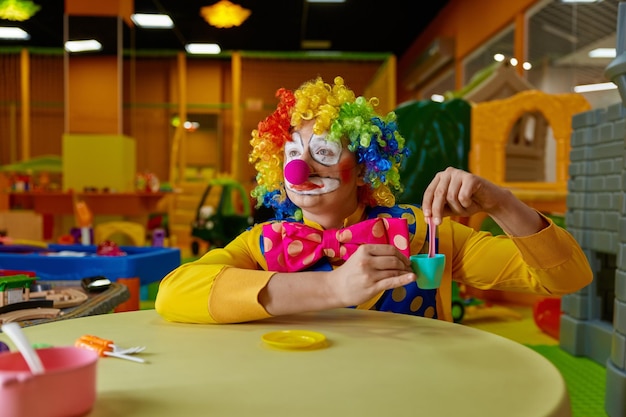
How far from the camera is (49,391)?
1.96 feet

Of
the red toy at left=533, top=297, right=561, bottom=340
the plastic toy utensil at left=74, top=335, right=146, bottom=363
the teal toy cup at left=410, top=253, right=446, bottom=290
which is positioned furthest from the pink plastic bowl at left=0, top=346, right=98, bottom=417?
the red toy at left=533, top=297, right=561, bottom=340

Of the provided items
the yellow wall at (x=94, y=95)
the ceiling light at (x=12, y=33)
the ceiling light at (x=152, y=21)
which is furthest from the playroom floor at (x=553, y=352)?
the ceiling light at (x=12, y=33)

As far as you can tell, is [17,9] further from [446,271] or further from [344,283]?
[344,283]

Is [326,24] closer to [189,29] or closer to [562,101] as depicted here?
[189,29]

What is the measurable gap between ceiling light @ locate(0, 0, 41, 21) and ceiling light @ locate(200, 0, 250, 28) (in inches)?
90.0

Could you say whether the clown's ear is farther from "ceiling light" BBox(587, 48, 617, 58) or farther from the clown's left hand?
"ceiling light" BBox(587, 48, 617, 58)

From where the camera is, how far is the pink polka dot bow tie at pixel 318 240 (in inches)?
49.6

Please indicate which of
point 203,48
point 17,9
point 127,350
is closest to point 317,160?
point 127,350

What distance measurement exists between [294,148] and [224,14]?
7.72m

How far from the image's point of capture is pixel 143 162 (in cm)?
1115

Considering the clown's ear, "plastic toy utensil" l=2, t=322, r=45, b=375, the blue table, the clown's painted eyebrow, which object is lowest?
the blue table

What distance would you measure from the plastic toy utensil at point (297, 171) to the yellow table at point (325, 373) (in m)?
0.33

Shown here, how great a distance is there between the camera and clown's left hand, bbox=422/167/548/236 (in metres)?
1.09

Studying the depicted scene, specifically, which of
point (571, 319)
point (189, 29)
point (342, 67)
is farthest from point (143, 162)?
point (571, 319)
